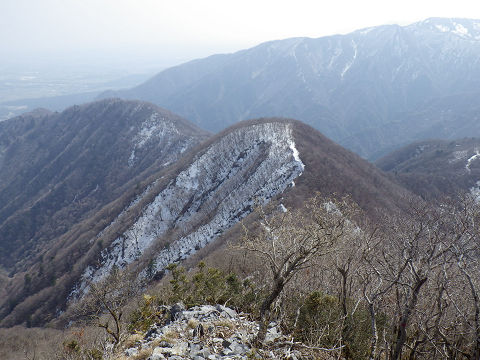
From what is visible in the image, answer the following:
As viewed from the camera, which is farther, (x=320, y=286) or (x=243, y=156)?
(x=243, y=156)

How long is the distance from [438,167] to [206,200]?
109757 mm

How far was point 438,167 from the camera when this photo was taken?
443 ft

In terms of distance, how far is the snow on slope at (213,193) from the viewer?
6806 cm

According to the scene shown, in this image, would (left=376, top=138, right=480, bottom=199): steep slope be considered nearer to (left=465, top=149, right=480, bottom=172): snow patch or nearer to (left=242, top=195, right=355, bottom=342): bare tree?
(left=465, top=149, right=480, bottom=172): snow patch

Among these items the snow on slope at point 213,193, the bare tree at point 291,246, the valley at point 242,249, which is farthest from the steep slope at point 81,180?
the bare tree at point 291,246

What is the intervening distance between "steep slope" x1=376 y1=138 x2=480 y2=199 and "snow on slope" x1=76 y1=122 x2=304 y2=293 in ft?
139

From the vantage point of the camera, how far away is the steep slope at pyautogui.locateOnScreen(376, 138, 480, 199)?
110688 millimetres

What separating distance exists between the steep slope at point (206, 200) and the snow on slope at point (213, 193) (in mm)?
257

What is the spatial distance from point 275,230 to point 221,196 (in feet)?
211

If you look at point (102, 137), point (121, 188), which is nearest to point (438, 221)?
point (121, 188)

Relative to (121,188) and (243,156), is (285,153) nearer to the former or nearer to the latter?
(243,156)

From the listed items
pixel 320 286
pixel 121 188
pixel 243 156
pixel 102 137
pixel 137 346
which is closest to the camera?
pixel 137 346

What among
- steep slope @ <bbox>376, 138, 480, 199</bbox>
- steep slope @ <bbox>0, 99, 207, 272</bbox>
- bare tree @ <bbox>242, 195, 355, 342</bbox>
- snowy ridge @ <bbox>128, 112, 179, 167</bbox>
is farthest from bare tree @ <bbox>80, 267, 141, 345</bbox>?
snowy ridge @ <bbox>128, 112, 179, 167</bbox>

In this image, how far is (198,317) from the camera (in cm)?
1386
